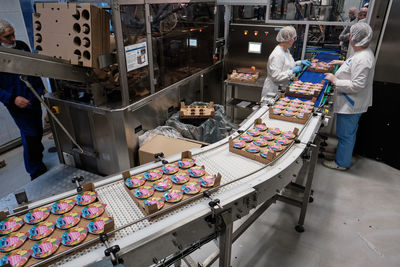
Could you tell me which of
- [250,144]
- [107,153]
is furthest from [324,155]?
[107,153]

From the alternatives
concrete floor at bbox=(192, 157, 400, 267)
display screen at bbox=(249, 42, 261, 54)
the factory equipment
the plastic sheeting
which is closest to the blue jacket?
the factory equipment

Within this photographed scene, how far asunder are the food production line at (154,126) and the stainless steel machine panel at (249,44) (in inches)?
0.7

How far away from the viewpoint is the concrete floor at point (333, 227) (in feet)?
7.82

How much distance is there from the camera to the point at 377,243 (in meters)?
2.53

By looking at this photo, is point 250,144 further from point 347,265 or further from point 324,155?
point 324,155

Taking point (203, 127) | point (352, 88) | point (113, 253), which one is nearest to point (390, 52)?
point (352, 88)

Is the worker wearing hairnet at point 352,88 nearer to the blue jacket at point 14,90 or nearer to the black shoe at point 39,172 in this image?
the blue jacket at point 14,90

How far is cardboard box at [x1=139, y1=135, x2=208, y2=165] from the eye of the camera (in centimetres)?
297

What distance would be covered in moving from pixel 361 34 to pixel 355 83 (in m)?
0.51

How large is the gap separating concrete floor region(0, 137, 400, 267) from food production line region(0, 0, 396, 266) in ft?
0.60

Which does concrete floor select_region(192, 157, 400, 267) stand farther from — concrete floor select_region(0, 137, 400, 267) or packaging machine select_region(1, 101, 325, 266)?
packaging machine select_region(1, 101, 325, 266)

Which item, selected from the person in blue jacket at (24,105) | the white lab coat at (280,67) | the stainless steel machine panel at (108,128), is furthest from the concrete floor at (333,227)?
the white lab coat at (280,67)

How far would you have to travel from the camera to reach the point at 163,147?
9.95ft

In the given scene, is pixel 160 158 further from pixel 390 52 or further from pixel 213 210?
pixel 390 52
